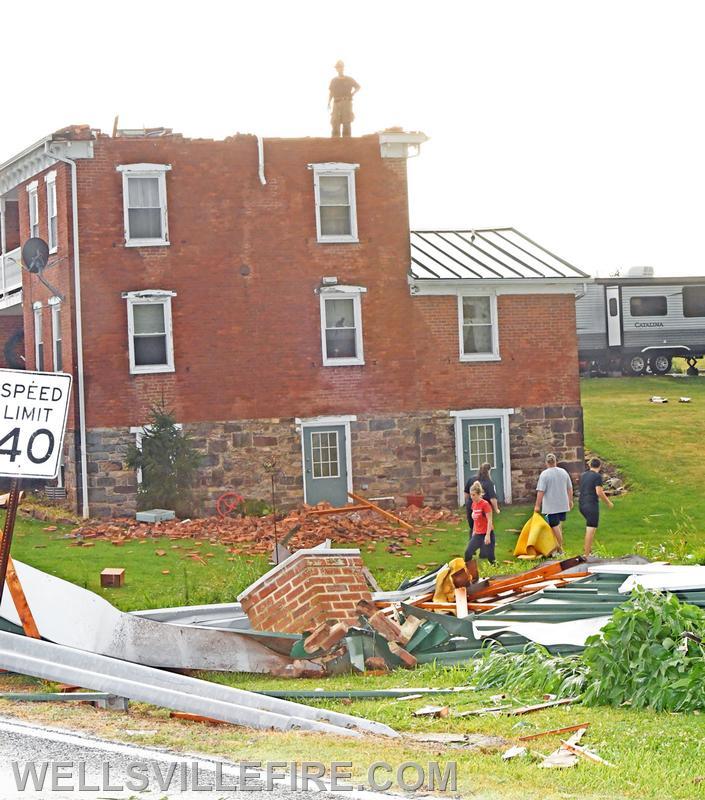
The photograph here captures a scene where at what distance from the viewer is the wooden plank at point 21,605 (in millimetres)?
12742

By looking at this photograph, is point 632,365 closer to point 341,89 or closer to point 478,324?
point 478,324

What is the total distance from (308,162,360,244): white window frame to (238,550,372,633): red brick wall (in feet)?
59.5

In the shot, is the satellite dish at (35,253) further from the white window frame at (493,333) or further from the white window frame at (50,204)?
the white window frame at (493,333)

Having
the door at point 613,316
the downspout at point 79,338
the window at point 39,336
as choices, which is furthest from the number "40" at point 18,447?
the door at point 613,316

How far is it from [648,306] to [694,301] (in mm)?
1837

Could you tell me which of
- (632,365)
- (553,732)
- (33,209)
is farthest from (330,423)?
(553,732)

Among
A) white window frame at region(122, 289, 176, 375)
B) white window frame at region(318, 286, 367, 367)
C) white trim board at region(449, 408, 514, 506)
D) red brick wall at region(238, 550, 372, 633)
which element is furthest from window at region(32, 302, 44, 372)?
red brick wall at region(238, 550, 372, 633)

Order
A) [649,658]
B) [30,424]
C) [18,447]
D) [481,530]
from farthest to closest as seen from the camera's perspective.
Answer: [481,530], [30,424], [18,447], [649,658]

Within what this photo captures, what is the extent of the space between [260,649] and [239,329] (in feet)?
62.8

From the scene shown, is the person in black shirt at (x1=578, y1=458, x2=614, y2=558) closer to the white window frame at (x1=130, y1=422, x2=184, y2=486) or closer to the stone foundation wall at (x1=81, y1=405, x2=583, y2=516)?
the stone foundation wall at (x1=81, y1=405, x2=583, y2=516)

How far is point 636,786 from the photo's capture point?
808 cm

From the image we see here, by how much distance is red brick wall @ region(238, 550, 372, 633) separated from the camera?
1495 cm

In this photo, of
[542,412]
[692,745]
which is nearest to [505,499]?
[542,412]

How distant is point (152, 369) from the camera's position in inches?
1257
